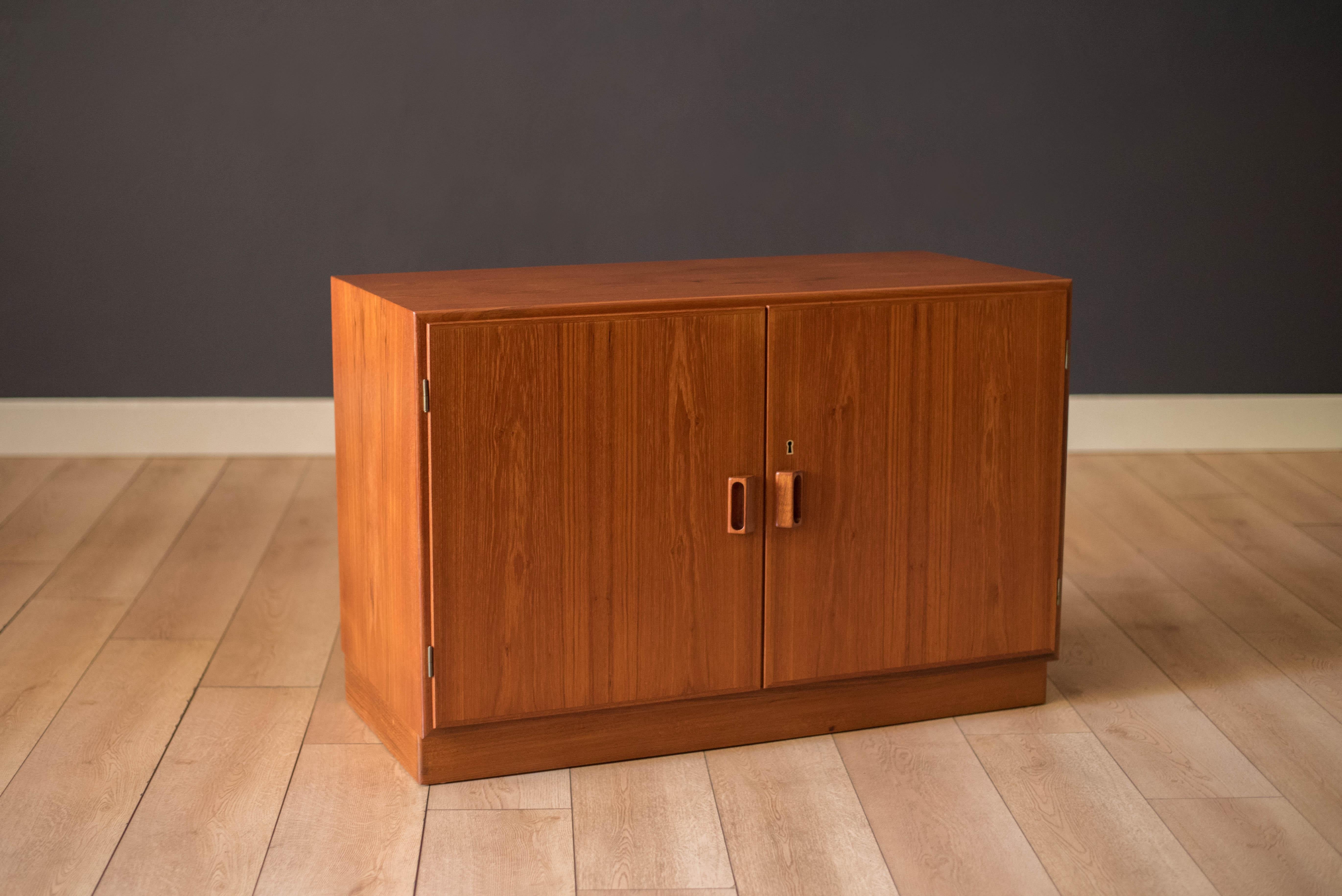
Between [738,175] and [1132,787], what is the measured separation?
2410mm

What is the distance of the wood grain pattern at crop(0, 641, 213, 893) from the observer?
1875 millimetres

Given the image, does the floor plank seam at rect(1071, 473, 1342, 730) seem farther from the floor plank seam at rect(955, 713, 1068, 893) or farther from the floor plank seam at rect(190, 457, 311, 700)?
the floor plank seam at rect(190, 457, 311, 700)

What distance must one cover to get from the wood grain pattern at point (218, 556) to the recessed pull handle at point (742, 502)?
3.83ft

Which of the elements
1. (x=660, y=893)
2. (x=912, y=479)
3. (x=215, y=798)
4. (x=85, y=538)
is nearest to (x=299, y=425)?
(x=85, y=538)

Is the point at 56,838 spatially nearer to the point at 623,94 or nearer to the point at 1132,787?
the point at 1132,787

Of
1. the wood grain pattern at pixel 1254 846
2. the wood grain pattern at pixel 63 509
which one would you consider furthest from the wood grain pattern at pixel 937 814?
the wood grain pattern at pixel 63 509

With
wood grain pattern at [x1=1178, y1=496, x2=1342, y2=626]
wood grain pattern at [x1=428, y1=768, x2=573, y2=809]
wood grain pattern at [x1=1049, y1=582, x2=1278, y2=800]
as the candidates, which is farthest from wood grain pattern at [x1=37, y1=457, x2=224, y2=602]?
wood grain pattern at [x1=1178, y1=496, x2=1342, y2=626]

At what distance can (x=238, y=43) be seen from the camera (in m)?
3.95

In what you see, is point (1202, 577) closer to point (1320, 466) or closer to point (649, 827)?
point (1320, 466)

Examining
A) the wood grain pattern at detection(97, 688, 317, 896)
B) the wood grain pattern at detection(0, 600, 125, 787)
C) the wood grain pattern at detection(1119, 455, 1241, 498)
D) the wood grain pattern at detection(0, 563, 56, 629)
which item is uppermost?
the wood grain pattern at detection(1119, 455, 1241, 498)

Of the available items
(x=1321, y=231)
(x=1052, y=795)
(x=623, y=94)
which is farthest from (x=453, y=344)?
(x=1321, y=231)

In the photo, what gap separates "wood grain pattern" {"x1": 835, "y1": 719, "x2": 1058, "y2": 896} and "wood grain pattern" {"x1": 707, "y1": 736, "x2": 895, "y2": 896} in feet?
0.08

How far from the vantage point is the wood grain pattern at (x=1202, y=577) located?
2613 mm

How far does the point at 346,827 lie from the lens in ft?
6.53
